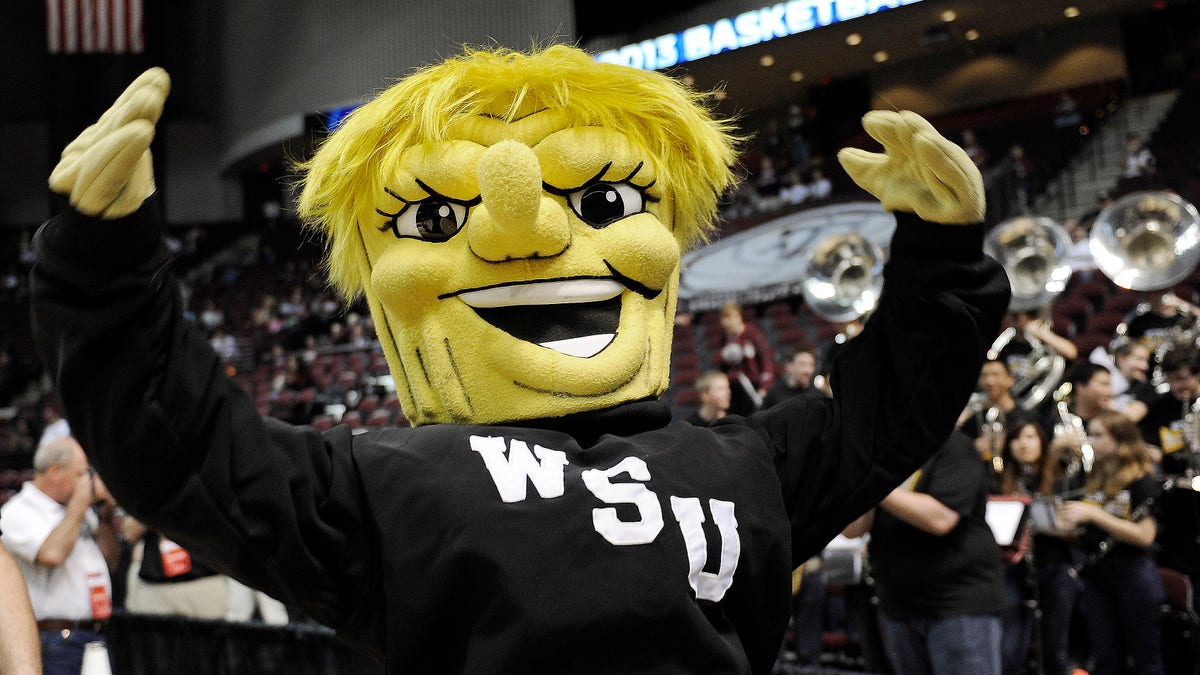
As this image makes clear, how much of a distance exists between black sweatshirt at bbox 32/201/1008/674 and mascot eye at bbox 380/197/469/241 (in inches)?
12.2

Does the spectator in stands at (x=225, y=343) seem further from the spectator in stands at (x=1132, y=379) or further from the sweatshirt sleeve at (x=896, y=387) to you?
the sweatshirt sleeve at (x=896, y=387)

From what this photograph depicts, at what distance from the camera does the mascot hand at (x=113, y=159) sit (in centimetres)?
138

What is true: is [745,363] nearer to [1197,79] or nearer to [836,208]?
[836,208]

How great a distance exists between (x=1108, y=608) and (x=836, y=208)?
7759mm

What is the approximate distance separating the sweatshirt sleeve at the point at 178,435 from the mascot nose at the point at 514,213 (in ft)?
1.20

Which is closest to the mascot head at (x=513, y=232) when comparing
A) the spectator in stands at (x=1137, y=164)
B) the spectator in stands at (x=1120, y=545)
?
the spectator in stands at (x=1120, y=545)

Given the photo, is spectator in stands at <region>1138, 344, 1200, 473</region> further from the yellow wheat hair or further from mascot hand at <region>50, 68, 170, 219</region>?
mascot hand at <region>50, 68, 170, 219</region>

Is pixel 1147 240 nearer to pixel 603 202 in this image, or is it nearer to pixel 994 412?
pixel 994 412

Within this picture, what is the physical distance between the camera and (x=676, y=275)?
6.71 ft

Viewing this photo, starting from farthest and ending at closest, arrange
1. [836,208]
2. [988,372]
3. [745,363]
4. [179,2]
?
[179,2], [836,208], [745,363], [988,372]

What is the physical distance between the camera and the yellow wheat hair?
1918mm

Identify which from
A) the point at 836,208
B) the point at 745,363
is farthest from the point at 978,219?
the point at 836,208

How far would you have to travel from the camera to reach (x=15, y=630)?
9.00ft

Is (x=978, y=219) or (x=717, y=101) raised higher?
(x=717, y=101)
